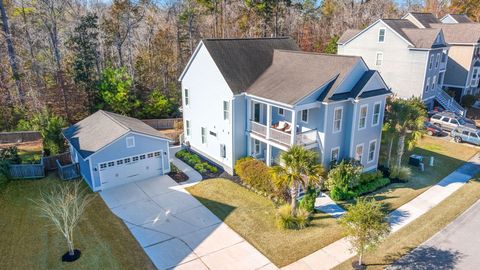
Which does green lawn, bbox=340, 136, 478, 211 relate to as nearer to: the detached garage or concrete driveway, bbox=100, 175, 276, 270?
concrete driveway, bbox=100, 175, 276, 270

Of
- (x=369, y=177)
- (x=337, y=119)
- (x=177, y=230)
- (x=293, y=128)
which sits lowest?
(x=177, y=230)

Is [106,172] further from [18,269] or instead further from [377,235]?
Result: [377,235]

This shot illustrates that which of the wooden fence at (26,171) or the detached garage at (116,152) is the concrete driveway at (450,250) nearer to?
the detached garage at (116,152)

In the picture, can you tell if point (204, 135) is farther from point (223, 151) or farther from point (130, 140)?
point (130, 140)

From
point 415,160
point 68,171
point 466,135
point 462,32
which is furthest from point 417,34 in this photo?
point 68,171

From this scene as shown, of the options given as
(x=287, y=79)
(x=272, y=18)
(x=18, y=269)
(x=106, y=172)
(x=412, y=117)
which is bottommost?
(x=18, y=269)

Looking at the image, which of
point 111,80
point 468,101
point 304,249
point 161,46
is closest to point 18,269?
point 304,249
